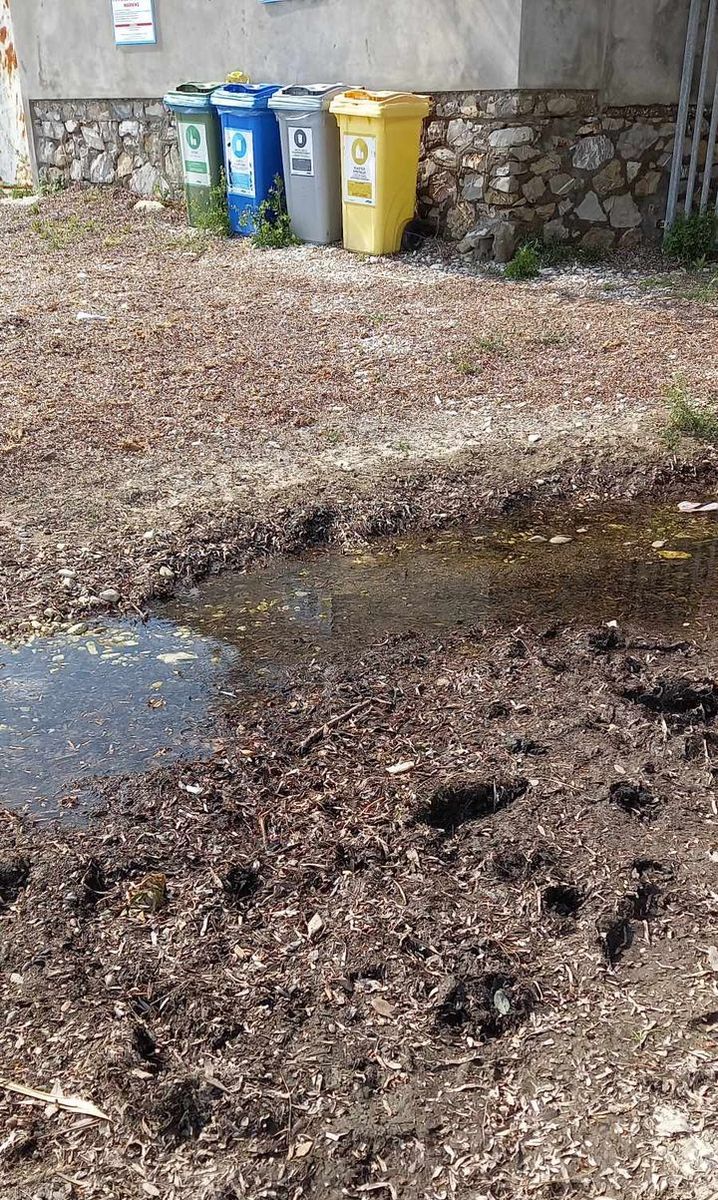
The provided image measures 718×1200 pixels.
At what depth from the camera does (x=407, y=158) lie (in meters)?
9.21

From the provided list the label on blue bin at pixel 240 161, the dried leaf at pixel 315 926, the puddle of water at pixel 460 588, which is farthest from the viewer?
the label on blue bin at pixel 240 161

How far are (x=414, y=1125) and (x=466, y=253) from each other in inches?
331

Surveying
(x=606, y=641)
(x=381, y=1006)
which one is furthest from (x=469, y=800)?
(x=606, y=641)

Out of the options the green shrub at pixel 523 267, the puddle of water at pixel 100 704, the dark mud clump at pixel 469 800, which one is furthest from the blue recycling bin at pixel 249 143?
the dark mud clump at pixel 469 800

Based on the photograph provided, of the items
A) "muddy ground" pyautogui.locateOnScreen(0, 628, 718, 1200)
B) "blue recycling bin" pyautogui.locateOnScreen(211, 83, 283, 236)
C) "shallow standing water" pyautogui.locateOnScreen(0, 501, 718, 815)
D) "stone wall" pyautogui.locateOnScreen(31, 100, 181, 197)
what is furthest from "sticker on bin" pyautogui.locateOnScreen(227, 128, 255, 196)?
"muddy ground" pyautogui.locateOnScreen(0, 628, 718, 1200)

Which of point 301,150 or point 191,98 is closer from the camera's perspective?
point 301,150

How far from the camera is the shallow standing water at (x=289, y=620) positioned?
325 centimetres

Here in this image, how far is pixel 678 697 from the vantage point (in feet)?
10.7

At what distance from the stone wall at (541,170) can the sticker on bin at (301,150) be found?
1043 millimetres

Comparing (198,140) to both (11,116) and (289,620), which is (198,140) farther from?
(289,620)

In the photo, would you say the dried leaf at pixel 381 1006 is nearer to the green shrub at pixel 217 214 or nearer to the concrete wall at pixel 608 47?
the concrete wall at pixel 608 47

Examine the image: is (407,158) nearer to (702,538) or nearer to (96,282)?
(96,282)

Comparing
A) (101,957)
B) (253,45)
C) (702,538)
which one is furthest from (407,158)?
(101,957)

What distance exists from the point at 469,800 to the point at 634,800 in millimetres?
448
